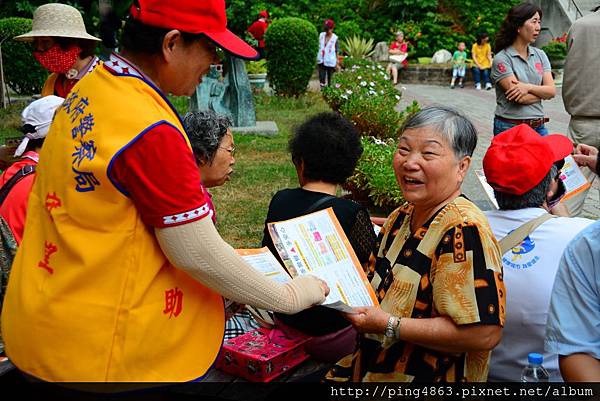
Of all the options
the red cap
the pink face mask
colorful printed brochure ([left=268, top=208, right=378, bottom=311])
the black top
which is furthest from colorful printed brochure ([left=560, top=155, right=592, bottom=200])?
the pink face mask

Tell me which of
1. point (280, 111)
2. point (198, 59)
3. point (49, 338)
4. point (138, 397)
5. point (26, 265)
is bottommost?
point (280, 111)

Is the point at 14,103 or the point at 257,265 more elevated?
the point at 257,265

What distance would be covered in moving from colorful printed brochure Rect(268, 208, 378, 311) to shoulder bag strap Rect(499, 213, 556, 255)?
71 centimetres

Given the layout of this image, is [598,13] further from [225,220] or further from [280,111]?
[280,111]

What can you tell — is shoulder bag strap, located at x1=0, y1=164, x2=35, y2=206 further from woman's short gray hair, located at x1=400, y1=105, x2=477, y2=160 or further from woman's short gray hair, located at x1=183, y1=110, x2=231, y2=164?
woman's short gray hair, located at x1=400, y1=105, x2=477, y2=160

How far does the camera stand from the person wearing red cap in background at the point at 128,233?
170cm

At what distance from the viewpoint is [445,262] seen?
2.09 meters

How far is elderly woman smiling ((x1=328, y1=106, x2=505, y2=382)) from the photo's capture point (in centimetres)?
206

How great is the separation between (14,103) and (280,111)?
5437 millimetres

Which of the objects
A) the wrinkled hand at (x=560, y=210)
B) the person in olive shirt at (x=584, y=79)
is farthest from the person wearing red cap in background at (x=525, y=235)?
the person in olive shirt at (x=584, y=79)

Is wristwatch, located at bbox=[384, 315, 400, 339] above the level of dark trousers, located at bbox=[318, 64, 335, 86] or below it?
above

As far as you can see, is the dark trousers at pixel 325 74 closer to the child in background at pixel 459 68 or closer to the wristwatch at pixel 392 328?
the child in background at pixel 459 68

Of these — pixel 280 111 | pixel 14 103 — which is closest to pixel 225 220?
pixel 280 111

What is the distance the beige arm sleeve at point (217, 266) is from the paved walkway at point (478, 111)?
4066mm
